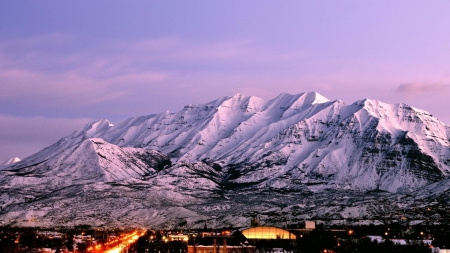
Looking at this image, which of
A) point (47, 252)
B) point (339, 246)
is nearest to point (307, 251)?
point (339, 246)

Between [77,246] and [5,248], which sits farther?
[77,246]

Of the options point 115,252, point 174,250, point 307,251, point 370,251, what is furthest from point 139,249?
point 370,251

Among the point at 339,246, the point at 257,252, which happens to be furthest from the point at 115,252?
the point at 339,246

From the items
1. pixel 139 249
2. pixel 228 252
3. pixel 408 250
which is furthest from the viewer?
pixel 139 249

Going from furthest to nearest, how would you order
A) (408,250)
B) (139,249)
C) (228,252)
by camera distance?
(139,249)
(228,252)
(408,250)

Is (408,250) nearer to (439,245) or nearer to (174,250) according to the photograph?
(439,245)

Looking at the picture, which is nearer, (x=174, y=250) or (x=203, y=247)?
(x=203, y=247)

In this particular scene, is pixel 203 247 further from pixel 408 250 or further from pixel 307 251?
pixel 408 250
